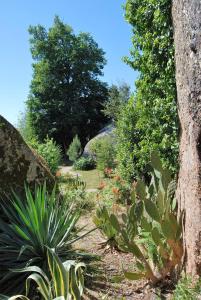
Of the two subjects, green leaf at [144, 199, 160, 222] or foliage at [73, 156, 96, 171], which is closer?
green leaf at [144, 199, 160, 222]

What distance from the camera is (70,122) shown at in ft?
101

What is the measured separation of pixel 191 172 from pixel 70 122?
91.3ft

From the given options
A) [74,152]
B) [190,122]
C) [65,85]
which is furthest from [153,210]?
[65,85]

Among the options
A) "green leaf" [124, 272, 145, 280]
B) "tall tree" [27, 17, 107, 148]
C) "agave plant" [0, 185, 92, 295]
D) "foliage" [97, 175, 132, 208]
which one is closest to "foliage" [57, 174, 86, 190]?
"foliage" [97, 175, 132, 208]

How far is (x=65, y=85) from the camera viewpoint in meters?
32.6

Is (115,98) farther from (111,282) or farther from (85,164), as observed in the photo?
(111,282)

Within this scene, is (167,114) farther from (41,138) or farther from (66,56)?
(66,56)

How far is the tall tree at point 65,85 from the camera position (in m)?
31.5

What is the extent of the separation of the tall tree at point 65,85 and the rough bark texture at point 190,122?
2744 centimetres

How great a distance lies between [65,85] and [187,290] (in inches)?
1206

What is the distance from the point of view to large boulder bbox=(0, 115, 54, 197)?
5.66 metres

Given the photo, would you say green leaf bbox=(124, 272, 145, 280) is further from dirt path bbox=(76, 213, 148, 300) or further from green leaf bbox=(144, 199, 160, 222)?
green leaf bbox=(144, 199, 160, 222)

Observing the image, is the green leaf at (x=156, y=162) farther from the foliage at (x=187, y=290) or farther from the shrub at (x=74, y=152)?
the shrub at (x=74, y=152)

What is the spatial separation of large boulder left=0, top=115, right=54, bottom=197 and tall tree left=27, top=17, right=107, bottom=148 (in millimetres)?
24914
